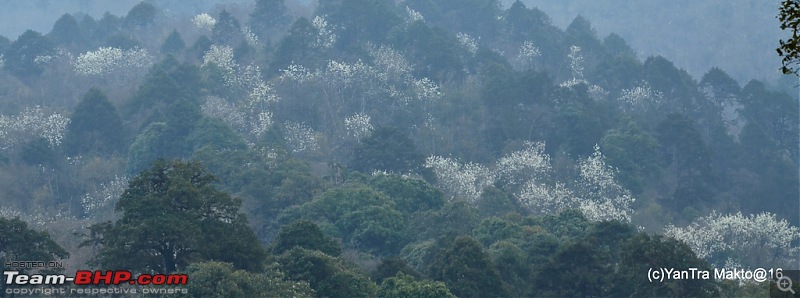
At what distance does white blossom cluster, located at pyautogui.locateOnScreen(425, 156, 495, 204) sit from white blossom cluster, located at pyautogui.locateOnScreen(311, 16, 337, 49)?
57.8 ft

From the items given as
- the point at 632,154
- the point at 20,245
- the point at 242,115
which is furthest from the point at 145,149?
the point at 632,154

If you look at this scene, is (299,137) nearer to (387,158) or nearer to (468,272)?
→ (387,158)

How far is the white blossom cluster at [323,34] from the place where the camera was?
77.0m

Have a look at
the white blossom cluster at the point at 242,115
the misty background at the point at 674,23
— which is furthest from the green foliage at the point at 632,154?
the misty background at the point at 674,23

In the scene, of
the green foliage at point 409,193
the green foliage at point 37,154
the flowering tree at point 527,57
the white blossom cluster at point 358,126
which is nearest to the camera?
the green foliage at point 409,193

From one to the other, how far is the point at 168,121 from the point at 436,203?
57.6 ft

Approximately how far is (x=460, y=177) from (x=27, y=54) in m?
36.6

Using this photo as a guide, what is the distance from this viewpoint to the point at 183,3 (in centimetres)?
11925

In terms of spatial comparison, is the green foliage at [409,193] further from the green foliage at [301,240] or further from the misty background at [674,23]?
the misty background at [674,23]

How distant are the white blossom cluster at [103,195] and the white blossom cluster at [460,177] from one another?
16.5 meters

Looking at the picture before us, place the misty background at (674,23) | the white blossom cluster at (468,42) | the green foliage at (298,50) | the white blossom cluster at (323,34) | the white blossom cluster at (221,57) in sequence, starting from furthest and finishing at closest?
the misty background at (674,23) → the white blossom cluster at (468,42) → the white blossom cluster at (323,34) → the white blossom cluster at (221,57) → the green foliage at (298,50)

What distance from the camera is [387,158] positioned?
59.4 m

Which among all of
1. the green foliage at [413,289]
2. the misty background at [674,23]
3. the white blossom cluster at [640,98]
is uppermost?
the misty background at [674,23]

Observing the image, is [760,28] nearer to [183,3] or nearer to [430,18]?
[430,18]
